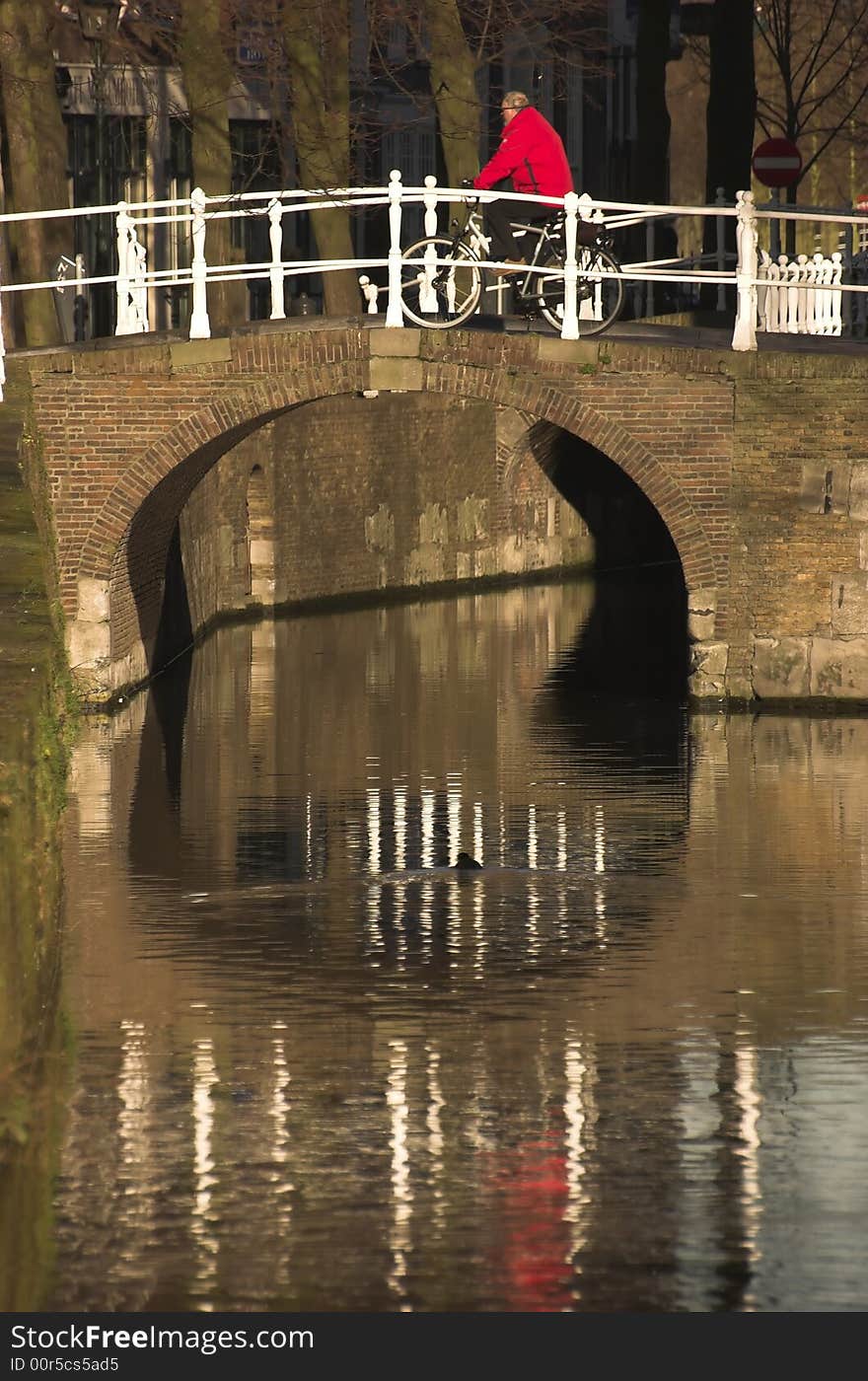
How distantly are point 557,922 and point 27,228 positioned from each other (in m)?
10.2

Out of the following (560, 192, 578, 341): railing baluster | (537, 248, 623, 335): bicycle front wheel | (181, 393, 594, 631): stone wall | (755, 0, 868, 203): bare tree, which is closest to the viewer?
(560, 192, 578, 341): railing baluster

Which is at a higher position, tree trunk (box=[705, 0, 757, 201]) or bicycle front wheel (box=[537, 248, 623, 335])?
tree trunk (box=[705, 0, 757, 201])

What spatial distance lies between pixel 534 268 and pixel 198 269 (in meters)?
2.43

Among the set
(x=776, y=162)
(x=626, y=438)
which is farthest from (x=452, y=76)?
(x=626, y=438)

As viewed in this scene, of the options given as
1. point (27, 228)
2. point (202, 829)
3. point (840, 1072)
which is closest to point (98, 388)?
point (27, 228)

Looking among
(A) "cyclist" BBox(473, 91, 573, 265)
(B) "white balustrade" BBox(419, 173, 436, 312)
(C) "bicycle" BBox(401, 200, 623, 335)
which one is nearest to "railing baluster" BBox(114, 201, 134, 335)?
(C) "bicycle" BBox(401, 200, 623, 335)

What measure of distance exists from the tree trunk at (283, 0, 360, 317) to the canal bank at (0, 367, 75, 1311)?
11.3 m

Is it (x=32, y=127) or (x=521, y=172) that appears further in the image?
(x=32, y=127)

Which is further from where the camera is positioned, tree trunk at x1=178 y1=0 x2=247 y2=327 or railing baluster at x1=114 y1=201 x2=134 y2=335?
tree trunk at x1=178 y1=0 x2=247 y2=327

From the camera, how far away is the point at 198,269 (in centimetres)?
1942

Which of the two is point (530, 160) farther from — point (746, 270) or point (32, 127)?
point (32, 127)

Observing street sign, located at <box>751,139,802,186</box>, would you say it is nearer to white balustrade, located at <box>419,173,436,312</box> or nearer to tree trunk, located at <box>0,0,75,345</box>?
white balustrade, located at <box>419,173,436,312</box>

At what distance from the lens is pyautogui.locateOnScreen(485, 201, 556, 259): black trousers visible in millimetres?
19266

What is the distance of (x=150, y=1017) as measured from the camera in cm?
1123
